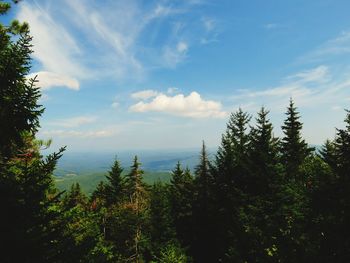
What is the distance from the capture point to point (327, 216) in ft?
39.9

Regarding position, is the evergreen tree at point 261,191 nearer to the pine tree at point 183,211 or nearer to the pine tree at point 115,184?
the pine tree at point 183,211

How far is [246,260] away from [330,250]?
37.6ft

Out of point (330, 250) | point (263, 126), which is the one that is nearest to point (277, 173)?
point (263, 126)

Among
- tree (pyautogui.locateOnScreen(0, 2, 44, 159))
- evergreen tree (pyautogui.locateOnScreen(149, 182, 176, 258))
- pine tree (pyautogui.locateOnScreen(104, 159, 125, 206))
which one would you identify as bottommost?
evergreen tree (pyautogui.locateOnScreen(149, 182, 176, 258))

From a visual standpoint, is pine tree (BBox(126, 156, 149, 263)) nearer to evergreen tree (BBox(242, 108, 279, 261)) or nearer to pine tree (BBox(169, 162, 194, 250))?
pine tree (BBox(169, 162, 194, 250))

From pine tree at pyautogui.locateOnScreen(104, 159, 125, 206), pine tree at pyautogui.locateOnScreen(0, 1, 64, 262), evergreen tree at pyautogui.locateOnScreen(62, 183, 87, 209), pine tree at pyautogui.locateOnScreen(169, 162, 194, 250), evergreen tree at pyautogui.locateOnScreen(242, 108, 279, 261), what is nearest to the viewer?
pine tree at pyautogui.locateOnScreen(0, 1, 64, 262)

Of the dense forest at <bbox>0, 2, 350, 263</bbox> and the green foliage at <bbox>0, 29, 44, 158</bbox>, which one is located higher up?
the green foliage at <bbox>0, 29, 44, 158</bbox>

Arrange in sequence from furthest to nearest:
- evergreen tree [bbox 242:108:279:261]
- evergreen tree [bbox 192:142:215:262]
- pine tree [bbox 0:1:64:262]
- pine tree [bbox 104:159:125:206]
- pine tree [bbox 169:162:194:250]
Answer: pine tree [bbox 104:159:125:206] < pine tree [bbox 169:162:194:250] < evergreen tree [bbox 192:142:215:262] < evergreen tree [bbox 242:108:279:261] < pine tree [bbox 0:1:64:262]

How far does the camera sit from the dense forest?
18.6 ft

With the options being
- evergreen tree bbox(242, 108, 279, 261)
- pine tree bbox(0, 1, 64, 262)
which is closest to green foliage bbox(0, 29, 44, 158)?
pine tree bbox(0, 1, 64, 262)

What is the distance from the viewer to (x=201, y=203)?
38000 millimetres

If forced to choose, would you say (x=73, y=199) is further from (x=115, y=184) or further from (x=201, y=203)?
(x=115, y=184)

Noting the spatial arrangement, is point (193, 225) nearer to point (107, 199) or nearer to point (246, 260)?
point (246, 260)

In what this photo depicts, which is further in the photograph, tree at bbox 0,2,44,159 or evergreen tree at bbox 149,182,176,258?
evergreen tree at bbox 149,182,176,258
